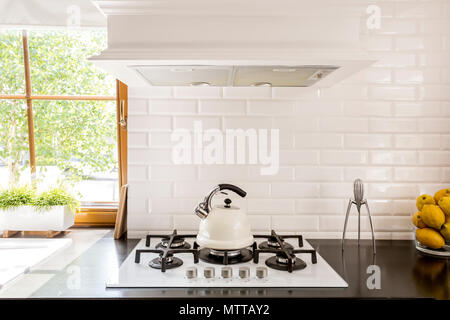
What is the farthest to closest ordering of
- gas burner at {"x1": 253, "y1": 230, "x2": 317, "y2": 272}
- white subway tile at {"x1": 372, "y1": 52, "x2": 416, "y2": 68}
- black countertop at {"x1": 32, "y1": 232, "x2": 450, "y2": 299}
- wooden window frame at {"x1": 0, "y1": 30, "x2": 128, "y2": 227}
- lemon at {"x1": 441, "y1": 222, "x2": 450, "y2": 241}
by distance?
wooden window frame at {"x1": 0, "y1": 30, "x2": 128, "y2": 227} → white subway tile at {"x1": 372, "y1": 52, "x2": 416, "y2": 68} → lemon at {"x1": 441, "y1": 222, "x2": 450, "y2": 241} → gas burner at {"x1": 253, "y1": 230, "x2": 317, "y2": 272} → black countertop at {"x1": 32, "y1": 232, "x2": 450, "y2": 299}

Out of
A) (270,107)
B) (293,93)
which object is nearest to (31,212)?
(270,107)

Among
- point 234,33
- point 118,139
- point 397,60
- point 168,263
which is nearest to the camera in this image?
point 234,33

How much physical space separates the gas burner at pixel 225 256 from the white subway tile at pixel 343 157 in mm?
579

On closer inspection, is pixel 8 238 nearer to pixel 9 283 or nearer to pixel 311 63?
pixel 9 283

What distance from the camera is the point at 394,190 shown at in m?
1.64

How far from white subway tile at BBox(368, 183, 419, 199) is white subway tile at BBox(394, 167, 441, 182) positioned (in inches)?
1.3

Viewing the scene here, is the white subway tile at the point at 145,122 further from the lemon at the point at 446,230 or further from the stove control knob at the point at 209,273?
the lemon at the point at 446,230

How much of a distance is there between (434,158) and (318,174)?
56 cm

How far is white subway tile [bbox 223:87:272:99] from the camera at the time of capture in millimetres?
1618

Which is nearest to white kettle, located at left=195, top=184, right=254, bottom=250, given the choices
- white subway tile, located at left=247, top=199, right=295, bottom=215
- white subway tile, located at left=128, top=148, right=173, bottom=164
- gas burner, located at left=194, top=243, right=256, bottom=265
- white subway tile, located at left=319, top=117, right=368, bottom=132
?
gas burner, located at left=194, top=243, right=256, bottom=265

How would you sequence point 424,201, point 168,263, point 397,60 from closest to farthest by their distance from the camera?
1. point 168,263
2. point 424,201
3. point 397,60

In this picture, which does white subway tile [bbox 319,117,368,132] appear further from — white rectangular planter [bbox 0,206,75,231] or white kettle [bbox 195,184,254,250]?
white rectangular planter [bbox 0,206,75,231]

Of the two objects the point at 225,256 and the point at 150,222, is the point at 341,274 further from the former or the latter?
the point at 150,222

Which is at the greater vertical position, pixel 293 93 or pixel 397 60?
pixel 397 60
